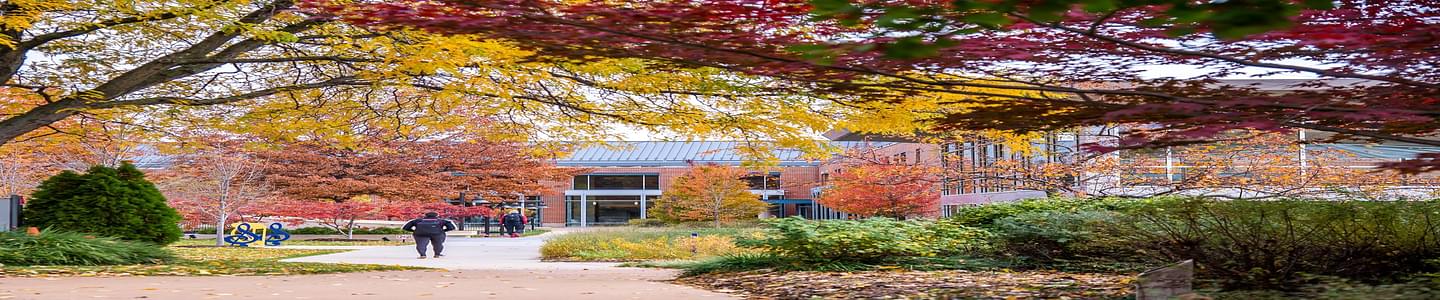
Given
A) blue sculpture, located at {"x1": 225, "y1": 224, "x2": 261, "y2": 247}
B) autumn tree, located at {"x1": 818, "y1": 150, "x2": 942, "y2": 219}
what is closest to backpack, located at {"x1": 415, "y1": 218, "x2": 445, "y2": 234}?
autumn tree, located at {"x1": 818, "y1": 150, "x2": 942, "y2": 219}

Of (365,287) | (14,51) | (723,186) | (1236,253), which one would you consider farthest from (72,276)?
(723,186)

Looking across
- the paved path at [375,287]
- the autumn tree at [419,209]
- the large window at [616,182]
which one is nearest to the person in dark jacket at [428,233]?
the paved path at [375,287]

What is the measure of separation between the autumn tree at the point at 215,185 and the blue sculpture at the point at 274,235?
1.66 metres

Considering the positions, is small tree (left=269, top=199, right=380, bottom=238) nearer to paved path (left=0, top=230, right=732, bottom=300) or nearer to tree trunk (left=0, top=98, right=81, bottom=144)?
tree trunk (left=0, top=98, right=81, bottom=144)

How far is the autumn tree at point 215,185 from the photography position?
32.2 m

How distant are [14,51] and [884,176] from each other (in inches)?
652

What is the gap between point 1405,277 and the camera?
8.37 metres

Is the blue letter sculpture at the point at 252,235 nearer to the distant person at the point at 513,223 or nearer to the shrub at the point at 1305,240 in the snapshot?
the distant person at the point at 513,223

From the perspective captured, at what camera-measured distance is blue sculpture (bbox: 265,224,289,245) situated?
3036cm

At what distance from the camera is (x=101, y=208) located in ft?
59.5

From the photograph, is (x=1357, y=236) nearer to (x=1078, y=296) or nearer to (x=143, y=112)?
(x=1078, y=296)

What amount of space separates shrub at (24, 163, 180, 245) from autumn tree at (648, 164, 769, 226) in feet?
79.2

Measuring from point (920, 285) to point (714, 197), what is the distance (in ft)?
106

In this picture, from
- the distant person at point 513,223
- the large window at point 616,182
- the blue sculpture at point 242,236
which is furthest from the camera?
the large window at point 616,182
